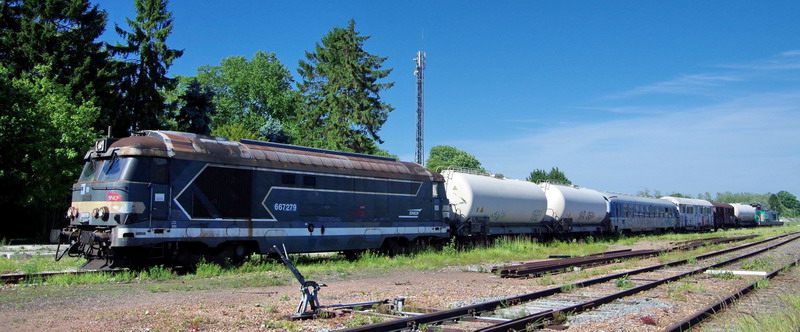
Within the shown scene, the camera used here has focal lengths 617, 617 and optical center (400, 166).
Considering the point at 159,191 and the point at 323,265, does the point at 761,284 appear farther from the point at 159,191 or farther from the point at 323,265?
the point at 159,191

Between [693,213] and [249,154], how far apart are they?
49.5 m

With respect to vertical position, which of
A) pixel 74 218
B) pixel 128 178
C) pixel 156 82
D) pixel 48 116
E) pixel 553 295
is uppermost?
pixel 156 82

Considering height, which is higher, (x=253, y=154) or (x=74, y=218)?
(x=253, y=154)

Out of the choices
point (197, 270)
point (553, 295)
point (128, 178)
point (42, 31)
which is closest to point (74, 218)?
point (128, 178)

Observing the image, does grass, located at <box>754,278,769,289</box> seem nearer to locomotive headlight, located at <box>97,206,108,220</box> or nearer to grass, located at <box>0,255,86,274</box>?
locomotive headlight, located at <box>97,206,108,220</box>

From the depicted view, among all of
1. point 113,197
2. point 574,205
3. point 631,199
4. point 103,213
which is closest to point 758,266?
point 574,205

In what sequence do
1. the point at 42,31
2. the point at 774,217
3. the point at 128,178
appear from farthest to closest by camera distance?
the point at 774,217
the point at 42,31
the point at 128,178

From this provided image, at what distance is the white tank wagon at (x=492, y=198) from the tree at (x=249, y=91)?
4117 centimetres

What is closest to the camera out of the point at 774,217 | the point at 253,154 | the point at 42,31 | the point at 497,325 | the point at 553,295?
the point at 497,325

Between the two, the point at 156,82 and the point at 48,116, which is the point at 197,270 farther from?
the point at 156,82

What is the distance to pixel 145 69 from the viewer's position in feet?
142

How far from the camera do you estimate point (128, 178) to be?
1480 cm

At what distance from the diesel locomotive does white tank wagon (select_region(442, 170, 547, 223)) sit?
0.22ft

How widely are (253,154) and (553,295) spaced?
9.18m
